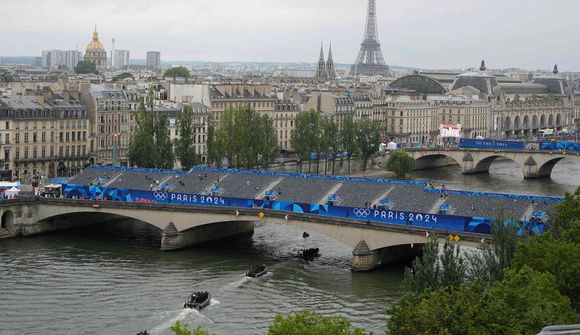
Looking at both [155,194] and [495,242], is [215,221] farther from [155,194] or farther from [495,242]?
[495,242]

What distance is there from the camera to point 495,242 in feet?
149

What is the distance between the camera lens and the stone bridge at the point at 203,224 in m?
55.4

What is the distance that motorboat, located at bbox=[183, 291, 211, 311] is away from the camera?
152ft

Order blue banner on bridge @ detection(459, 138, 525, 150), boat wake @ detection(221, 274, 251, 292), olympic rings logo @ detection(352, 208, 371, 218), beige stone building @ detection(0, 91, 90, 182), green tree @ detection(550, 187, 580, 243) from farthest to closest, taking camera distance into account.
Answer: blue banner on bridge @ detection(459, 138, 525, 150) < beige stone building @ detection(0, 91, 90, 182) < olympic rings logo @ detection(352, 208, 371, 218) < boat wake @ detection(221, 274, 251, 292) < green tree @ detection(550, 187, 580, 243)

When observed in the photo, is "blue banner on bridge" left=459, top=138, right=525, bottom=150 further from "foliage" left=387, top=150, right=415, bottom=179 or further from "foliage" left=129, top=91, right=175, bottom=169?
"foliage" left=129, top=91, right=175, bottom=169

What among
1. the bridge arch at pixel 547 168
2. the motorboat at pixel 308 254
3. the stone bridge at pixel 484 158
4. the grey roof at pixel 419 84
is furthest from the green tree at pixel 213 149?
the grey roof at pixel 419 84

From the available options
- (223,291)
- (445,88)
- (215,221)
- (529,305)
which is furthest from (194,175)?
(445,88)

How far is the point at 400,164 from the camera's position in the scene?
105125 mm

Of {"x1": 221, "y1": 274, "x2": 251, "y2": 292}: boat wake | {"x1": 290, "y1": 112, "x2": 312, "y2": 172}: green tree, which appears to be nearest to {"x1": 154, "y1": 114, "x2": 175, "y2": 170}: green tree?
{"x1": 290, "y1": 112, "x2": 312, "y2": 172}: green tree

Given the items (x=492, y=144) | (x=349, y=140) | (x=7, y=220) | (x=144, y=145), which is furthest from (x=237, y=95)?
(x=7, y=220)

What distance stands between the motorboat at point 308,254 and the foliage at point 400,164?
46.7m

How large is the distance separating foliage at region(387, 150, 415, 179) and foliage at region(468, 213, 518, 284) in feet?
191

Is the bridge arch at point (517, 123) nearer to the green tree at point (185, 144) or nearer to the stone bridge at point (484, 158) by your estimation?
the stone bridge at point (484, 158)

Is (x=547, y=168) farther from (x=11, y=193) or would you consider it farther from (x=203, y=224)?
(x=11, y=193)
